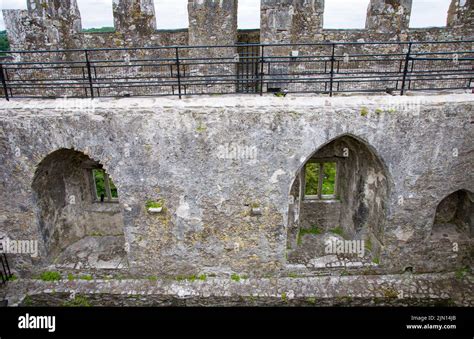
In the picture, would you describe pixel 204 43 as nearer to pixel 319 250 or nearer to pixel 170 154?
pixel 170 154

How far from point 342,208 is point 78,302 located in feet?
22.0

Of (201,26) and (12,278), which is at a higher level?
(201,26)

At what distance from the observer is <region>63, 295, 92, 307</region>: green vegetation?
774 cm

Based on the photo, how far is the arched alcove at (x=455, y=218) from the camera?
8.00 metres

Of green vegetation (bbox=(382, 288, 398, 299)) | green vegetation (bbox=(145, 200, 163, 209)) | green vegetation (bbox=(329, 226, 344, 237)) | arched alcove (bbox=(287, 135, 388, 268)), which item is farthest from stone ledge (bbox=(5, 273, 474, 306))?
green vegetation (bbox=(145, 200, 163, 209))

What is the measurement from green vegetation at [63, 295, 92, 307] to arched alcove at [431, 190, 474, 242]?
304 inches

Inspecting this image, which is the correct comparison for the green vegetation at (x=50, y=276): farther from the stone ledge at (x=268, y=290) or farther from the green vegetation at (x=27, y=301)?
the green vegetation at (x=27, y=301)

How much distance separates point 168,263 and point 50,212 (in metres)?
2.96

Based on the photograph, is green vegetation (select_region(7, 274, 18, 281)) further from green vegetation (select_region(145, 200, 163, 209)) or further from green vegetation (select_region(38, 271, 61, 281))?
green vegetation (select_region(145, 200, 163, 209))

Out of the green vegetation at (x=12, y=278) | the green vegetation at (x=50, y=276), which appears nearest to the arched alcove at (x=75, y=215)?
the green vegetation at (x=50, y=276)

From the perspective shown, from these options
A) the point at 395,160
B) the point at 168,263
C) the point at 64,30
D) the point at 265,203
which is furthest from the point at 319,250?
the point at 64,30

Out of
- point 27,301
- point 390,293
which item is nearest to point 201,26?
point 27,301

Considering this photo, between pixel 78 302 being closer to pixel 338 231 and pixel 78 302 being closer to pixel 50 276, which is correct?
pixel 50 276

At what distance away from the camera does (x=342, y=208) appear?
934cm
